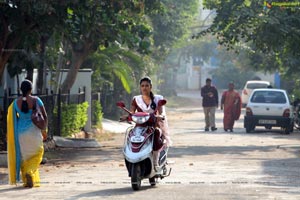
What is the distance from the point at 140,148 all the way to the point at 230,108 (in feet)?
65.8

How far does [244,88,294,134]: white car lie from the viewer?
3188 centimetres

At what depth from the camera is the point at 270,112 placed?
32.0m

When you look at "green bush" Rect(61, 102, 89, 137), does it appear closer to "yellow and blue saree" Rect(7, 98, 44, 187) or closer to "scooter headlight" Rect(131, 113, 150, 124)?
"yellow and blue saree" Rect(7, 98, 44, 187)

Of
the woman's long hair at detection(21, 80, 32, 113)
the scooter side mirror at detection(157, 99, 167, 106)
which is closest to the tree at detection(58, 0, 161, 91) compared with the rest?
the woman's long hair at detection(21, 80, 32, 113)

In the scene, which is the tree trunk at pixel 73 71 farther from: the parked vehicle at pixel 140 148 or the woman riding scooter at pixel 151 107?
the parked vehicle at pixel 140 148

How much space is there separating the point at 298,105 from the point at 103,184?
21022 millimetres

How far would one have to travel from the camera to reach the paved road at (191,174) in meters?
12.8

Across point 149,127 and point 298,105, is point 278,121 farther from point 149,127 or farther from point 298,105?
point 149,127

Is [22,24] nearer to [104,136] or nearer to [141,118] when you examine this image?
[141,118]

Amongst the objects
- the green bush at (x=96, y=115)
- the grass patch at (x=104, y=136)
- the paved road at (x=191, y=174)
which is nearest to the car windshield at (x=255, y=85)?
the green bush at (x=96, y=115)

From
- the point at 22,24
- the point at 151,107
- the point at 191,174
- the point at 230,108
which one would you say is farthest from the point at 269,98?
the point at 151,107

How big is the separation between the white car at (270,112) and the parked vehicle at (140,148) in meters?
18.6

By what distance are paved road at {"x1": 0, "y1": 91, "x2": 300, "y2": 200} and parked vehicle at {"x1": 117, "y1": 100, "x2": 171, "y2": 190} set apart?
0.24 meters

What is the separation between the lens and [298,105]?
3431cm
